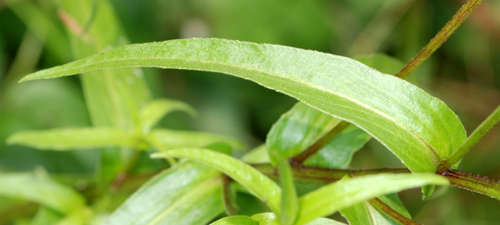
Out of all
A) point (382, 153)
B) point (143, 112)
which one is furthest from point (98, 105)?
point (382, 153)

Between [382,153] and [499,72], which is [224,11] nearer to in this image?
[382,153]

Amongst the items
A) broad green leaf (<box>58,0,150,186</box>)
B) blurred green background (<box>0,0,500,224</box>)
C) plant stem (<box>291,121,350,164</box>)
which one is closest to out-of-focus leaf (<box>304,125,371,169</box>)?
plant stem (<box>291,121,350,164</box>)

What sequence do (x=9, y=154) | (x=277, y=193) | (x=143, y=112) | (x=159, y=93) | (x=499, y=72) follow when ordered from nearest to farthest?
(x=277, y=193), (x=143, y=112), (x=9, y=154), (x=159, y=93), (x=499, y=72)

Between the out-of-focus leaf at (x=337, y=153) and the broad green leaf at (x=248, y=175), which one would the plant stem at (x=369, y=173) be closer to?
the out-of-focus leaf at (x=337, y=153)

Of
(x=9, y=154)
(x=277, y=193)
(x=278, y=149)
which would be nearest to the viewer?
(x=277, y=193)

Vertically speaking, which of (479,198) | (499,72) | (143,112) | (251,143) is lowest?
(143,112)

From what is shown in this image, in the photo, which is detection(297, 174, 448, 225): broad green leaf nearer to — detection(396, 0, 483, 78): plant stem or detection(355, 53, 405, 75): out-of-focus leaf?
detection(396, 0, 483, 78): plant stem

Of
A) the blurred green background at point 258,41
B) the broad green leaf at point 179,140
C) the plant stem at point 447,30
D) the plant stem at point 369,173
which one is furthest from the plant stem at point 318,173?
the blurred green background at point 258,41
